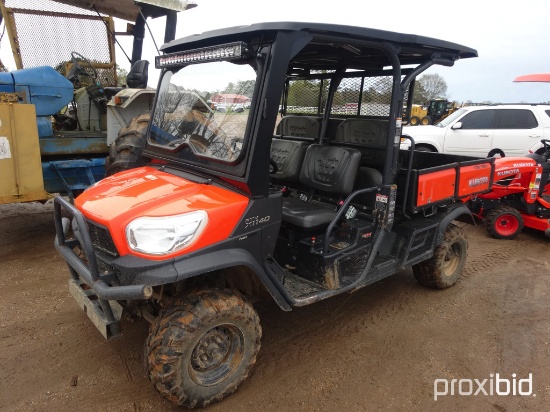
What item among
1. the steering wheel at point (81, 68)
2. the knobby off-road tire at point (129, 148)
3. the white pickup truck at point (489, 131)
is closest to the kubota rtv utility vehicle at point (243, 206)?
the knobby off-road tire at point (129, 148)

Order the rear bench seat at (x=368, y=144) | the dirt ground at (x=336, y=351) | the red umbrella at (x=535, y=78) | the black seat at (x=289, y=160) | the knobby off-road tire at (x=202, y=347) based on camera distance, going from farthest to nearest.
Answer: the red umbrella at (x=535, y=78), the black seat at (x=289, y=160), the rear bench seat at (x=368, y=144), the dirt ground at (x=336, y=351), the knobby off-road tire at (x=202, y=347)

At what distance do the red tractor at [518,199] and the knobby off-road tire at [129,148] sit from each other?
4.54m

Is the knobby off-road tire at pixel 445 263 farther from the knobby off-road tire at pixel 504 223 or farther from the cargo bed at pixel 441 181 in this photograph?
the knobby off-road tire at pixel 504 223

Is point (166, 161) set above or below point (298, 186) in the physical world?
above

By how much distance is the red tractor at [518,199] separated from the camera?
5844 millimetres

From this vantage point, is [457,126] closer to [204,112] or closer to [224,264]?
[204,112]

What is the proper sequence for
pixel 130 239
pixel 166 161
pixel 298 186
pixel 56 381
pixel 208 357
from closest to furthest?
1. pixel 130 239
2. pixel 208 357
3. pixel 56 381
4. pixel 166 161
5. pixel 298 186

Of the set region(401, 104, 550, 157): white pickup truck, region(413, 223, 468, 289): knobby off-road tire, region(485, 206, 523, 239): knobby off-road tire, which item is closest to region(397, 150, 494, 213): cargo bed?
region(413, 223, 468, 289): knobby off-road tire

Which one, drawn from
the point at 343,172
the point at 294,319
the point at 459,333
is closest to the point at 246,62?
the point at 343,172

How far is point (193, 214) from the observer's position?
8.08 ft

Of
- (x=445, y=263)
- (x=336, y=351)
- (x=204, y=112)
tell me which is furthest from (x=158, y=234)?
(x=445, y=263)

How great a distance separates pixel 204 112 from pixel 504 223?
16.0 feet

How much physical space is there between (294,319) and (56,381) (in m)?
1.84

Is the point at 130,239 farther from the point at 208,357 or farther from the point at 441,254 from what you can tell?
the point at 441,254
